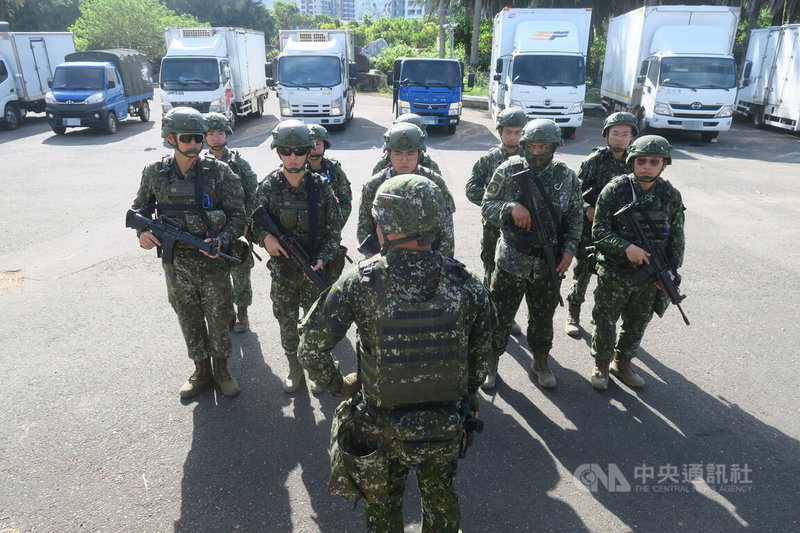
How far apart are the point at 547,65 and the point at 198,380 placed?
13956 millimetres

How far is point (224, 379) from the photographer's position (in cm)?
402

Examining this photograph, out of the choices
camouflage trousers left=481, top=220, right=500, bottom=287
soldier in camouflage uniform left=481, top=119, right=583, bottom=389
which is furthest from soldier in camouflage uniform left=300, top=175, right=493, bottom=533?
camouflage trousers left=481, top=220, right=500, bottom=287

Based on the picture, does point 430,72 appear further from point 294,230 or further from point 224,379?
point 224,379

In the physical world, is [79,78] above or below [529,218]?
above

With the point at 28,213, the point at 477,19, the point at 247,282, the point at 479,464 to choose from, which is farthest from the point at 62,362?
the point at 477,19

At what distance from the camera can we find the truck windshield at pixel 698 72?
45.9 feet

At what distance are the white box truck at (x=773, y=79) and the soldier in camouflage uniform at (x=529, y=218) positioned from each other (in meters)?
16.4

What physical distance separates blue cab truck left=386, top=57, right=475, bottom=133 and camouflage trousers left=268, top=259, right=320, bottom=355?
1287 centimetres

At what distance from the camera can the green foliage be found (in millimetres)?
36500

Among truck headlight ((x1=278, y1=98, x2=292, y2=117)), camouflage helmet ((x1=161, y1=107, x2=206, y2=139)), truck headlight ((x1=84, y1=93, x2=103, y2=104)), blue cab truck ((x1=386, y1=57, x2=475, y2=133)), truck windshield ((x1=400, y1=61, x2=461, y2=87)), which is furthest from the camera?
truck windshield ((x1=400, y1=61, x2=461, y2=87))

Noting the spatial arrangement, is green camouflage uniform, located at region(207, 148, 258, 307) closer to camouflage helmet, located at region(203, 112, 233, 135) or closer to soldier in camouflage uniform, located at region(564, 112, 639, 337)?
camouflage helmet, located at region(203, 112, 233, 135)

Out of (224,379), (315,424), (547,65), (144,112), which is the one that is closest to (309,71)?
(547,65)

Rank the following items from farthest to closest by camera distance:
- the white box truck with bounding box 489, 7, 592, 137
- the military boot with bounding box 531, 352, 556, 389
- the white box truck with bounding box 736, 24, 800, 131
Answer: the white box truck with bounding box 736, 24, 800, 131
the white box truck with bounding box 489, 7, 592, 137
the military boot with bounding box 531, 352, 556, 389

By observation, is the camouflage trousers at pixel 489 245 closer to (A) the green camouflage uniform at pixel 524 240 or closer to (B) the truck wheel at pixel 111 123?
(A) the green camouflage uniform at pixel 524 240
